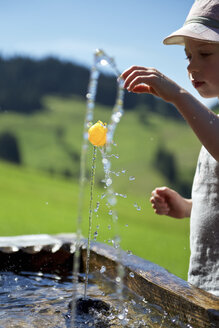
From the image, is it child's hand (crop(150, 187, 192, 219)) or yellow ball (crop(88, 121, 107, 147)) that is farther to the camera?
child's hand (crop(150, 187, 192, 219))

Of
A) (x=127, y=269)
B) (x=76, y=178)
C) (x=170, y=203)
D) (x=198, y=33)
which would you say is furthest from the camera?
(x=76, y=178)

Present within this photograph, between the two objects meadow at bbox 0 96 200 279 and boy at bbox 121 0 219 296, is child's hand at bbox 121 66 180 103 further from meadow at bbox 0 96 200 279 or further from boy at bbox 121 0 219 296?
meadow at bbox 0 96 200 279

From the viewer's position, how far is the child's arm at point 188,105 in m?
0.99

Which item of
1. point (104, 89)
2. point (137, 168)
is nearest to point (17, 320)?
point (137, 168)

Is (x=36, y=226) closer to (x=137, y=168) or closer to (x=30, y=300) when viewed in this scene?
(x=30, y=300)

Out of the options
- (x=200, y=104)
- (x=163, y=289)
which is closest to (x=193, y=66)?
(x=200, y=104)

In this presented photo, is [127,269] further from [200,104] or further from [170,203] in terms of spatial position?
[200,104]

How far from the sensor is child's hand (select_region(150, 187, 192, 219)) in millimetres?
1479

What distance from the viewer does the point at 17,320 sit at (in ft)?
3.17

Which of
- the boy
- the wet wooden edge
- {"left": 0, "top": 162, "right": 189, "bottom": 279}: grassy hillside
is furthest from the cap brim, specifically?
the wet wooden edge

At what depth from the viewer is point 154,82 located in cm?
100

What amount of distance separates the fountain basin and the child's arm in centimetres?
37

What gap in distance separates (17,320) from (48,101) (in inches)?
901

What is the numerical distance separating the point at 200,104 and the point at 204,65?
0.21m
